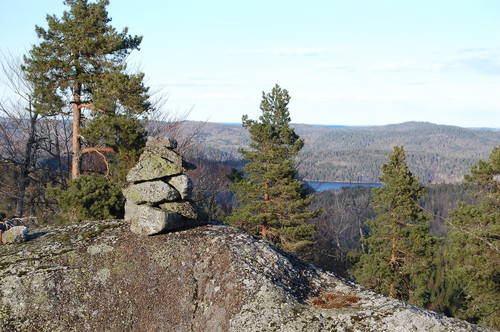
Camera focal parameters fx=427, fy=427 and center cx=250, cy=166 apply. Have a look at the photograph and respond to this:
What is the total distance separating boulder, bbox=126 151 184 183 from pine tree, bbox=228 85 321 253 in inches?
Answer: 417

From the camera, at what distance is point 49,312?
30.7 ft

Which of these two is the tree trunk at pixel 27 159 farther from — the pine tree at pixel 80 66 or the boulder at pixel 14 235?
the boulder at pixel 14 235

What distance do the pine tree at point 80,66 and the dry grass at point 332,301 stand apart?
10.2m

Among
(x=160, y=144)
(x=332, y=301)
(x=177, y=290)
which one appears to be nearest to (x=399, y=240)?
(x=332, y=301)

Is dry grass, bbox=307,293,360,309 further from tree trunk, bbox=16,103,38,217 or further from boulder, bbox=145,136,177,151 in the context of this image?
tree trunk, bbox=16,103,38,217

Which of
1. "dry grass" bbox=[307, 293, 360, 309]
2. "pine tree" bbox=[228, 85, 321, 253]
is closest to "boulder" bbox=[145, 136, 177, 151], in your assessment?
"dry grass" bbox=[307, 293, 360, 309]

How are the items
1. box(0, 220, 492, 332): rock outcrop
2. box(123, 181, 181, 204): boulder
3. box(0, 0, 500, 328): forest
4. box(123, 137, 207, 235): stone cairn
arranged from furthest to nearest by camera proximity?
box(0, 0, 500, 328): forest → box(123, 181, 181, 204): boulder → box(123, 137, 207, 235): stone cairn → box(0, 220, 492, 332): rock outcrop

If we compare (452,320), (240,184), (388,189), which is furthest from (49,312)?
(388,189)

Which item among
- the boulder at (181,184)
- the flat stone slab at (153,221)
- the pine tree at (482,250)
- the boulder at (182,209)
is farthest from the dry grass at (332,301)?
the pine tree at (482,250)

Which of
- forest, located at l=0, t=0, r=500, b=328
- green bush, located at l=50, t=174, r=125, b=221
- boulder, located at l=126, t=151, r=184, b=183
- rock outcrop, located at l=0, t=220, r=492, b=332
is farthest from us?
forest, located at l=0, t=0, r=500, b=328

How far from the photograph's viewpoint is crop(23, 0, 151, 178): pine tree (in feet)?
55.9

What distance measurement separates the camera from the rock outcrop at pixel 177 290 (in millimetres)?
8953

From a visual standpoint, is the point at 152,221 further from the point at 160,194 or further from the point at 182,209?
the point at 182,209

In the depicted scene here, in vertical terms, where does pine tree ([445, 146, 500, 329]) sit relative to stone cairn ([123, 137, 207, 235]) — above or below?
below
